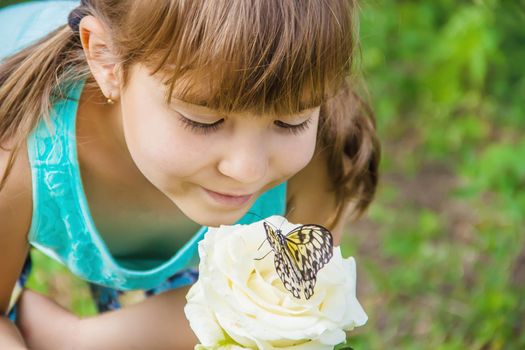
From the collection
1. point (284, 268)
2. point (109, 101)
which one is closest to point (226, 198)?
point (109, 101)

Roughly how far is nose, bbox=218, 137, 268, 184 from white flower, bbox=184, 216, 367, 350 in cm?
28

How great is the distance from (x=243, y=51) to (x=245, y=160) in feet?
0.64

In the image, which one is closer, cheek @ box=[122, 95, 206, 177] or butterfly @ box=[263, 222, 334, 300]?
butterfly @ box=[263, 222, 334, 300]

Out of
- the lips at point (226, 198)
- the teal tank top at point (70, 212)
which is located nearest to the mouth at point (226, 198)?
the lips at point (226, 198)

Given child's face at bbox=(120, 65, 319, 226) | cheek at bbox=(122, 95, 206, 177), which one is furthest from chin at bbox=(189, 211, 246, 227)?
cheek at bbox=(122, 95, 206, 177)

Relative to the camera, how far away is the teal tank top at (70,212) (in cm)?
201

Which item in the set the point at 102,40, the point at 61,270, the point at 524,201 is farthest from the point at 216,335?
the point at 524,201

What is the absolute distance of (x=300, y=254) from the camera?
1.35 m

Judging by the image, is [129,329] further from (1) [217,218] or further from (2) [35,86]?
(2) [35,86]

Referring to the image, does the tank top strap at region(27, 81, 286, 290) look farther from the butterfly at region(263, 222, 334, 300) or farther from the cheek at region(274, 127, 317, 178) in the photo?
the butterfly at region(263, 222, 334, 300)

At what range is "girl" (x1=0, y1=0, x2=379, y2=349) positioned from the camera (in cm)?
159

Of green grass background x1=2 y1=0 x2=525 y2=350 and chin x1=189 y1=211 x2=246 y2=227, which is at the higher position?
chin x1=189 y1=211 x2=246 y2=227

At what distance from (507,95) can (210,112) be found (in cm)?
233

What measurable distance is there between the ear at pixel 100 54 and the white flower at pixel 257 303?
583 mm
